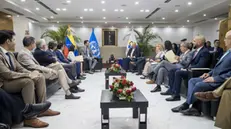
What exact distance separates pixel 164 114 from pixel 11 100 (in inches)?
91.1

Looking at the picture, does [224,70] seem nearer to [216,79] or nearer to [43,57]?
[216,79]

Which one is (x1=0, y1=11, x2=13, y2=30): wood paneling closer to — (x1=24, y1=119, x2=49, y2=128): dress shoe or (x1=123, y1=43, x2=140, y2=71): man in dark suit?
(x1=123, y1=43, x2=140, y2=71): man in dark suit

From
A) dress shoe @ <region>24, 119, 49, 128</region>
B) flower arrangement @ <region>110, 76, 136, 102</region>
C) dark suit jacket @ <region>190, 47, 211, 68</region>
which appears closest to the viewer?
flower arrangement @ <region>110, 76, 136, 102</region>

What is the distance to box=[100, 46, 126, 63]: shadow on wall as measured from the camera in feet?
40.1

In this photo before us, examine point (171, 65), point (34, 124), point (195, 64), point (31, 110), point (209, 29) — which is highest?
point (209, 29)

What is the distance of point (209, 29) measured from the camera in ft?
40.1

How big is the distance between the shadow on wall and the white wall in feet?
17.7

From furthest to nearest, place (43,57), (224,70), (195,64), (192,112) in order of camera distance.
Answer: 1. (43,57)
2. (195,64)
3. (192,112)
4. (224,70)

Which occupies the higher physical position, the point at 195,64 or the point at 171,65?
the point at 195,64

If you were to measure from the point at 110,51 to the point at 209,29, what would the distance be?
6.37 meters

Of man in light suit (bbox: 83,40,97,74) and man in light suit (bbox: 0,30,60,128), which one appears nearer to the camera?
man in light suit (bbox: 0,30,60,128)

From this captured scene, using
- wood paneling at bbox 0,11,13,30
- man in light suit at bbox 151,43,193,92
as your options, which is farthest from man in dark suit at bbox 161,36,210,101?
wood paneling at bbox 0,11,13,30

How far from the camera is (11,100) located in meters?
2.46

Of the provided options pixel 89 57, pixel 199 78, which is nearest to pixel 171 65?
pixel 199 78
